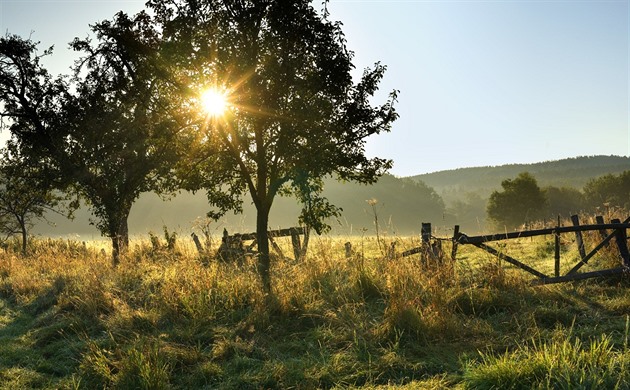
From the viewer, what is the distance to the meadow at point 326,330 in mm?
5164

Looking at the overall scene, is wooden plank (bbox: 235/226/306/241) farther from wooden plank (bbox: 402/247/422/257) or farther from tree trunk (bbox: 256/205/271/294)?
wooden plank (bbox: 402/247/422/257)

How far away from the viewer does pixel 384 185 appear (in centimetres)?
13088

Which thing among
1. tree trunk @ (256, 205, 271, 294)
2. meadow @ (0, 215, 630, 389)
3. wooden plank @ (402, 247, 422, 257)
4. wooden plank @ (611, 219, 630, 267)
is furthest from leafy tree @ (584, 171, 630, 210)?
tree trunk @ (256, 205, 271, 294)

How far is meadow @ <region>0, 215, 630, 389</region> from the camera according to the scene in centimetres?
516

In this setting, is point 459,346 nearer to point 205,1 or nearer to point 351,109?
point 351,109

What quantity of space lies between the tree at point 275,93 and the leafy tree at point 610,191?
6088 cm

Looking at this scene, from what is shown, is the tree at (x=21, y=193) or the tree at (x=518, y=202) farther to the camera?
the tree at (x=518, y=202)

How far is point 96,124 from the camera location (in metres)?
15.9

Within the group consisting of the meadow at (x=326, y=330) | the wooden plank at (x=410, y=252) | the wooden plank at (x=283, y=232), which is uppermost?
the wooden plank at (x=283, y=232)

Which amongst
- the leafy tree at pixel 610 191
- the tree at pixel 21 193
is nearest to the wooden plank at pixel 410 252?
the tree at pixel 21 193

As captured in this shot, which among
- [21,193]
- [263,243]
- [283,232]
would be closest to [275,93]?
[263,243]

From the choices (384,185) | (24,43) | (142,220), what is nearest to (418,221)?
(384,185)

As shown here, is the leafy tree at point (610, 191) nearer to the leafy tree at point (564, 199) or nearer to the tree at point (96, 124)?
the leafy tree at point (564, 199)

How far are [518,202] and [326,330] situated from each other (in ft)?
182
